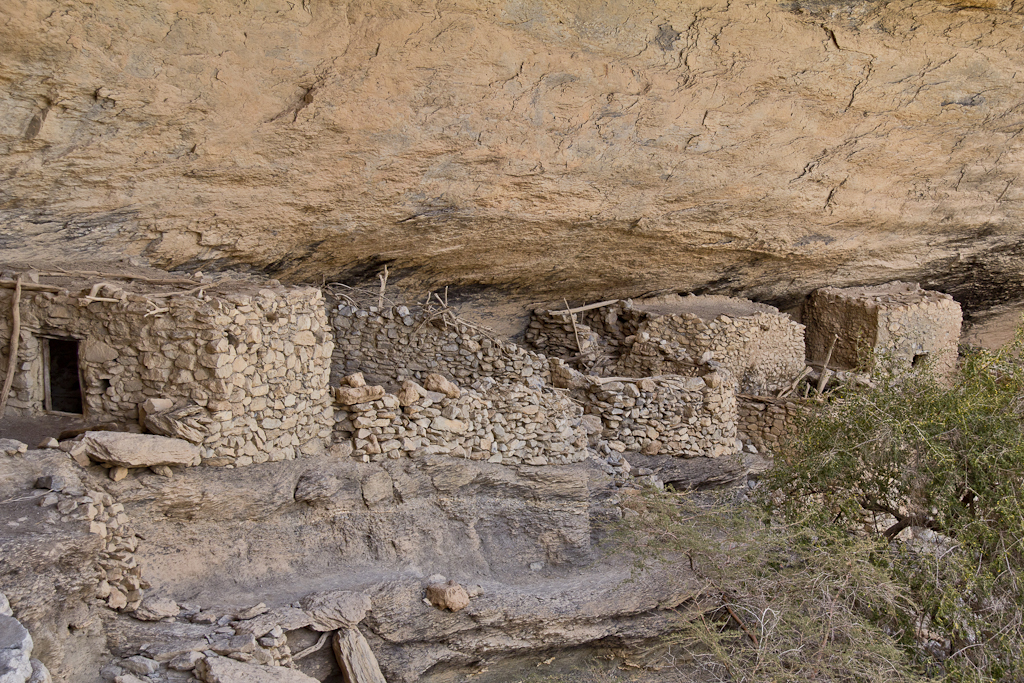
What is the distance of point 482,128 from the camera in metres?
5.35

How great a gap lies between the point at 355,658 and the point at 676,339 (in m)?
4.97

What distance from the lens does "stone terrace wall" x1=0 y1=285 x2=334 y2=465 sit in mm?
4910

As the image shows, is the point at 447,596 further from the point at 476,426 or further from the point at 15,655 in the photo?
the point at 15,655

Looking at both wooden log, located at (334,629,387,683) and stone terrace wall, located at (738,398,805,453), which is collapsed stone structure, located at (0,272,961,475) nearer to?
stone terrace wall, located at (738,398,805,453)

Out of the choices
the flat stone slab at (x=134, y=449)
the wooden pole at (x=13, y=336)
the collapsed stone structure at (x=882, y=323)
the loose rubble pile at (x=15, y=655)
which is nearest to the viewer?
the loose rubble pile at (x=15, y=655)

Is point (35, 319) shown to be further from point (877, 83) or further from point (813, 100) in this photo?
point (877, 83)

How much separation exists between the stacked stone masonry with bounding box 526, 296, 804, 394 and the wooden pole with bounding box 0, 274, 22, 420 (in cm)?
531

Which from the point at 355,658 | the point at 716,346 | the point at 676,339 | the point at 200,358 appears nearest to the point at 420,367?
the point at 200,358

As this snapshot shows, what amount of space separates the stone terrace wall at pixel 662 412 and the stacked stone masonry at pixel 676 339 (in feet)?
2.73

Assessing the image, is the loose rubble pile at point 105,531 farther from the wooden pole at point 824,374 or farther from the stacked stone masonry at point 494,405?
the wooden pole at point 824,374

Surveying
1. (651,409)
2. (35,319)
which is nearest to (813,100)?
(651,409)

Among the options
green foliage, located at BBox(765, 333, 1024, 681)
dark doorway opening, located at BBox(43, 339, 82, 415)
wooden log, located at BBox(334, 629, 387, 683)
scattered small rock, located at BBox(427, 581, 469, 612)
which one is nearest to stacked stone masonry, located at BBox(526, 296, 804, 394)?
green foliage, located at BBox(765, 333, 1024, 681)

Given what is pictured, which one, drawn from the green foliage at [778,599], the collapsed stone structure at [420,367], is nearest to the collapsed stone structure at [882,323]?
the collapsed stone structure at [420,367]

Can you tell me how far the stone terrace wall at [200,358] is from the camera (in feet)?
16.1
